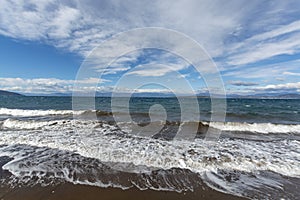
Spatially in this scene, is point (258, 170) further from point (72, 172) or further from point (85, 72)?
point (85, 72)

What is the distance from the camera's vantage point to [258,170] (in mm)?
5773

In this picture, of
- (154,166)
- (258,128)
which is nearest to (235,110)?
(258,128)

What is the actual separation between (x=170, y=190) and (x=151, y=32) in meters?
9.73

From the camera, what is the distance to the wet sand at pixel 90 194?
4.17 metres

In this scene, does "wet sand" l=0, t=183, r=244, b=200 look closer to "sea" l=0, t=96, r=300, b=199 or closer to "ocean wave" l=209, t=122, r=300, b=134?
"sea" l=0, t=96, r=300, b=199

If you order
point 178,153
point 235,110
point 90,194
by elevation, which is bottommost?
point 90,194

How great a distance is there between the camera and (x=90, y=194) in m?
4.28

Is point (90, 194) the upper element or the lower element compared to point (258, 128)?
lower

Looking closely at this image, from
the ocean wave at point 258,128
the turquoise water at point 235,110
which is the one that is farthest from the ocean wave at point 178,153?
the turquoise water at point 235,110

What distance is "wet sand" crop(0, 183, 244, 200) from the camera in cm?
417

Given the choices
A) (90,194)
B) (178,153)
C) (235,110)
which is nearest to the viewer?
(90,194)

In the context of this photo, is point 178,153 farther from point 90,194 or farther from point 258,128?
point 258,128

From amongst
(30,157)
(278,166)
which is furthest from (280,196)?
(30,157)

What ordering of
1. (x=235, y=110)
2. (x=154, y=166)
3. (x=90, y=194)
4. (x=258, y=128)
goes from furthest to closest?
1. (x=235, y=110)
2. (x=258, y=128)
3. (x=154, y=166)
4. (x=90, y=194)
